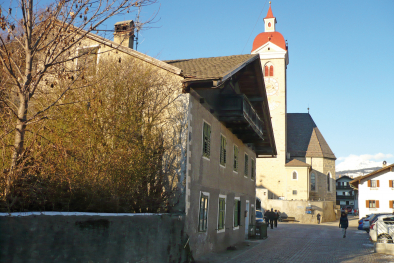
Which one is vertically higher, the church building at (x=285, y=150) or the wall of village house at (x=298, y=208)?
the church building at (x=285, y=150)

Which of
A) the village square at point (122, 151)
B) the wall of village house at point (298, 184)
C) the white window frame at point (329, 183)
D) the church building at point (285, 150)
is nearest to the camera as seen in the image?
the village square at point (122, 151)

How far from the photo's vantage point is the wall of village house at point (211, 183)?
500 inches

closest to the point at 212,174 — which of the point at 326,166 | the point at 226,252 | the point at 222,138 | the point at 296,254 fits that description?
the point at 222,138

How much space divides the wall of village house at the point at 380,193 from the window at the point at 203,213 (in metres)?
40.4

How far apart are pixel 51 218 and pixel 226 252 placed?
10.5 m

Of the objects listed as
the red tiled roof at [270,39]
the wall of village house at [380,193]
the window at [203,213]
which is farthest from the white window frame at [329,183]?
the window at [203,213]

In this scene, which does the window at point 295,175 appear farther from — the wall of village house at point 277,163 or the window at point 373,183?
the window at point 373,183

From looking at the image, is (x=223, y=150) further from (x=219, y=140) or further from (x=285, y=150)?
(x=285, y=150)

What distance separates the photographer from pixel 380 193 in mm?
48406

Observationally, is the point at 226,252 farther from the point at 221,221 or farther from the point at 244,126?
the point at 244,126

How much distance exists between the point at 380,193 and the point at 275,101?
19162 millimetres

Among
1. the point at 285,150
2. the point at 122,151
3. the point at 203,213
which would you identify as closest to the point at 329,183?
the point at 285,150

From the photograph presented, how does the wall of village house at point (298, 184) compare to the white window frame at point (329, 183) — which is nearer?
the wall of village house at point (298, 184)

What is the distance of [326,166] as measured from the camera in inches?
2402
